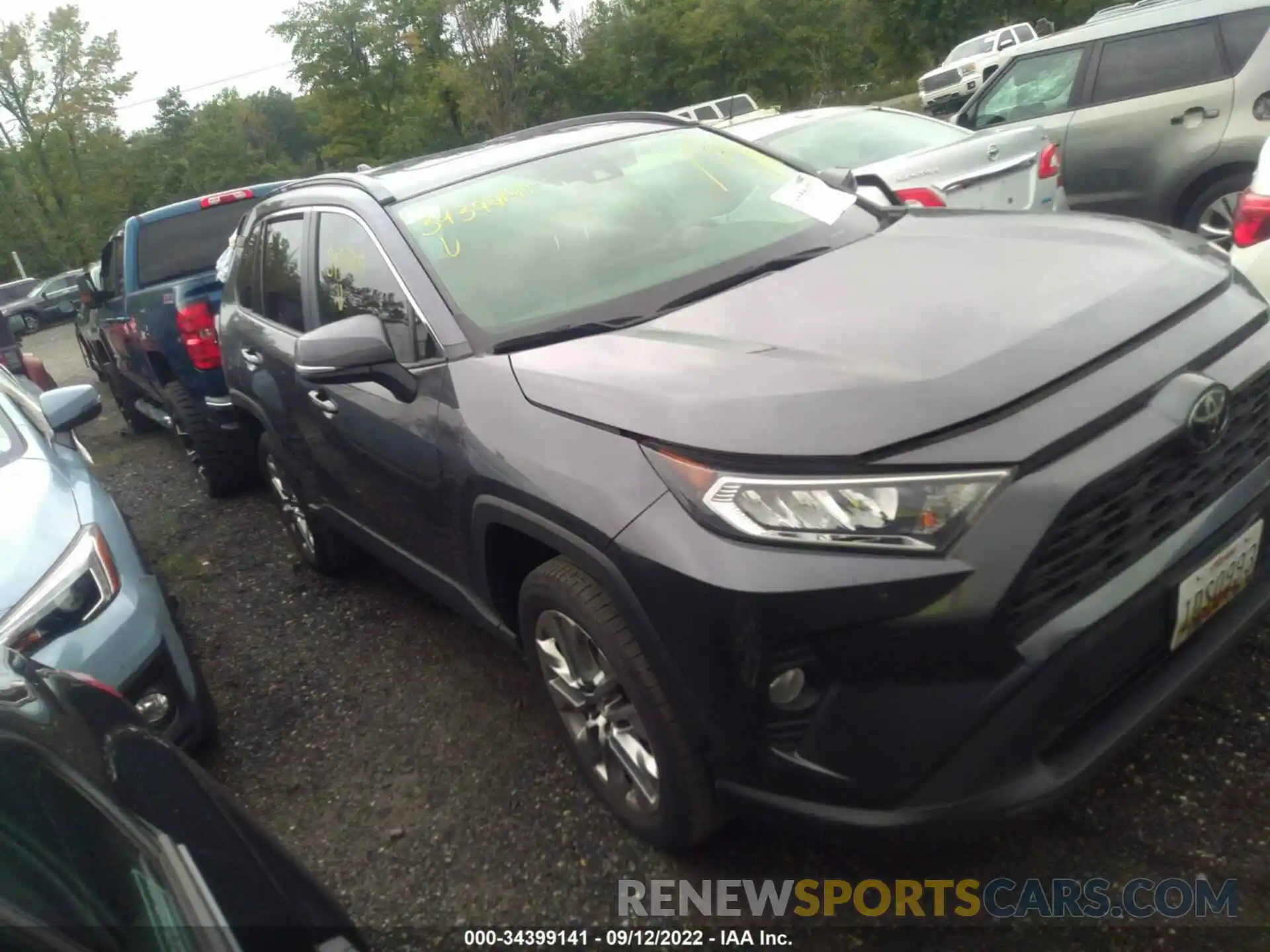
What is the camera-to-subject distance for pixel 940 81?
26.5 meters

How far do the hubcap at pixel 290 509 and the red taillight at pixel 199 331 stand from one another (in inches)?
53.7

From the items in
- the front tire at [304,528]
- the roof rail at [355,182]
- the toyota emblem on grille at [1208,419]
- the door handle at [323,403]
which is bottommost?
the front tire at [304,528]

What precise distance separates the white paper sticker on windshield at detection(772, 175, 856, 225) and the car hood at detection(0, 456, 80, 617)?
2535mm

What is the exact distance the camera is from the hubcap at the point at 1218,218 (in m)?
5.98

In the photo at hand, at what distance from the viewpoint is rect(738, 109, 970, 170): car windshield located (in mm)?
6535

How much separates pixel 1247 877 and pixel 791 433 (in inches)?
55.6

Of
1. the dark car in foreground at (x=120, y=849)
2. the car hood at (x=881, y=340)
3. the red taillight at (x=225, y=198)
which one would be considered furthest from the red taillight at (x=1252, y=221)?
the red taillight at (x=225, y=198)

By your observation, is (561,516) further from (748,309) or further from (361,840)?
(361,840)

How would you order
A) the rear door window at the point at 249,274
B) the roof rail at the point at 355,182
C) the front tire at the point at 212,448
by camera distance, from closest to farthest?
the roof rail at the point at 355,182
the rear door window at the point at 249,274
the front tire at the point at 212,448

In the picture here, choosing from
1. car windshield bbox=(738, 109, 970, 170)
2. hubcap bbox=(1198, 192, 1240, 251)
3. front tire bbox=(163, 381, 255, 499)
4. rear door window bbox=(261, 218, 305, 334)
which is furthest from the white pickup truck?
rear door window bbox=(261, 218, 305, 334)

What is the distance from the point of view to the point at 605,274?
3.13 meters

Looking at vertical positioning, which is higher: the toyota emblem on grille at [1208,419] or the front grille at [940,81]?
the toyota emblem on grille at [1208,419]

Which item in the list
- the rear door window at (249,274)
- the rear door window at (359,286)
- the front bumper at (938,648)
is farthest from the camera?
the rear door window at (249,274)

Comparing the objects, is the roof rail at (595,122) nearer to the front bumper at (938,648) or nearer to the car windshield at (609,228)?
the car windshield at (609,228)
